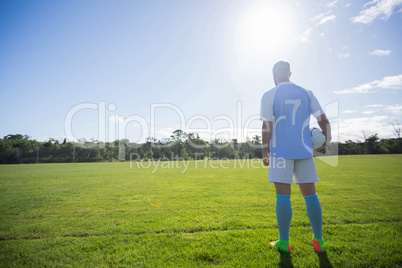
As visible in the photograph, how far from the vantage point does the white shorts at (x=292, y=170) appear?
7.30 feet

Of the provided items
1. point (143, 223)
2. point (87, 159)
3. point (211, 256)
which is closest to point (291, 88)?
point (211, 256)

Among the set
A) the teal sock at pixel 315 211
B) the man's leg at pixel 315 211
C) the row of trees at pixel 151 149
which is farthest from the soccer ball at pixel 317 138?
the row of trees at pixel 151 149

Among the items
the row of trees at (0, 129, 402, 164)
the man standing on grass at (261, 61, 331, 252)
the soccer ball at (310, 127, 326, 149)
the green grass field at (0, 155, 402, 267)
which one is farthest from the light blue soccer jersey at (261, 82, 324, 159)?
the row of trees at (0, 129, 402, 164)

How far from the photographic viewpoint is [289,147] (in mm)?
2281

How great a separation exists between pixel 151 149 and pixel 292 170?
2689 inches

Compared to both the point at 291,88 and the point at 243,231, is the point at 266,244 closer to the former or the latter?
the point at 243,231

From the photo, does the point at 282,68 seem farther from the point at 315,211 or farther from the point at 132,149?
the point at 132,149

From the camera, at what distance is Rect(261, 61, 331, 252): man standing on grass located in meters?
2.25

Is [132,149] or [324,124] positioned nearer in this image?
[324,124]

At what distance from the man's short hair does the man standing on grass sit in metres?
0.16

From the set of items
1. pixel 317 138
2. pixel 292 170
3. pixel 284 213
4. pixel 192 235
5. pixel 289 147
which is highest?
pixel 317 138

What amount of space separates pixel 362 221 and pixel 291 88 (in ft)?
9.94

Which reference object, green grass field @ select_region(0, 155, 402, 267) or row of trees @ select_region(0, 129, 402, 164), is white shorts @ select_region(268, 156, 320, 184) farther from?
row of trees @ select_region(0, 129, 402, 164)

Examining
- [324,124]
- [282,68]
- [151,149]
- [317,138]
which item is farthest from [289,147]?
[151,149]
